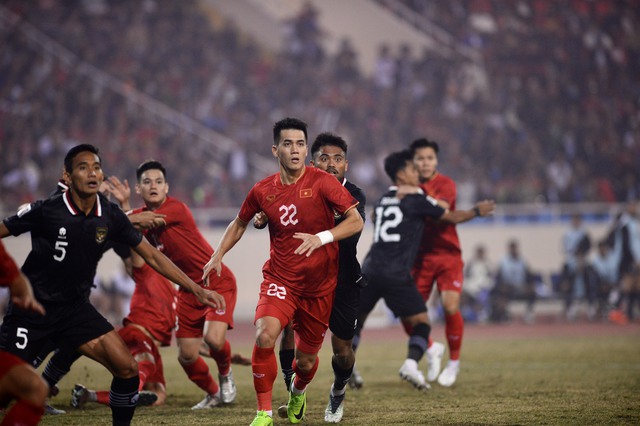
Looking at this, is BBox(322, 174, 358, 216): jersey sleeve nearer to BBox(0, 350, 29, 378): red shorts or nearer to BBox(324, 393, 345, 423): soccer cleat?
BBox(324, 393, 345, 423): soccer cleat

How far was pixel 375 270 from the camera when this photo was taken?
1026 cm

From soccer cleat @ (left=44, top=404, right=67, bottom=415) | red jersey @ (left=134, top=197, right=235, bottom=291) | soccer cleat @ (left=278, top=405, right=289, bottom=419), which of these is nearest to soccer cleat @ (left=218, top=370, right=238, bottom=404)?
red jersey @ (left=134, top=197, right=235, bottom=291)

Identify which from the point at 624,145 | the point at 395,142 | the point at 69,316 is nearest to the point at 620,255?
the point at 624,145

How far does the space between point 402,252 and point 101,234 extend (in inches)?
185

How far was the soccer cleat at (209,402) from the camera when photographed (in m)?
8.94

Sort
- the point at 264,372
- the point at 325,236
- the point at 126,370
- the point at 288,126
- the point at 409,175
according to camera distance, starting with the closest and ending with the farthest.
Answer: the point at 126,370 → the point at 325,236 → the point at 264,372 → the point at 288,126 → the point at 409,175

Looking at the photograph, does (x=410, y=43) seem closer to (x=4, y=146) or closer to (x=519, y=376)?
(x=4, y=146)

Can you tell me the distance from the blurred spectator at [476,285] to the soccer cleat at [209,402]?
A: 12.5 m

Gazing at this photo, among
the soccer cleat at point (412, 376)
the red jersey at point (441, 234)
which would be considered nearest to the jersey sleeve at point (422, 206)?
the red jersey at point (441, 234)

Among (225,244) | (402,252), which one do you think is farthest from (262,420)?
(402,252)

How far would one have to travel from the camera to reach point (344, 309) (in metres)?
7.89

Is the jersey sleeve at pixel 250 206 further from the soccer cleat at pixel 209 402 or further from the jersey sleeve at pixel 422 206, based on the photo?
the jersey sleeve at pixel 422 206

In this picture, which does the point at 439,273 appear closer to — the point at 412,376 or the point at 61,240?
the point at 412,376

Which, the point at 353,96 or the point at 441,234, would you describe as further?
the point at 353,96
